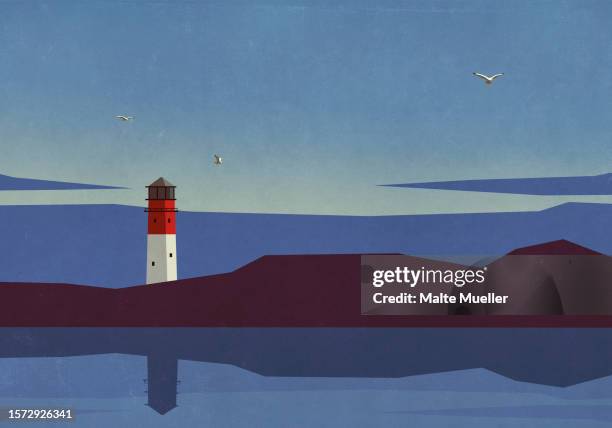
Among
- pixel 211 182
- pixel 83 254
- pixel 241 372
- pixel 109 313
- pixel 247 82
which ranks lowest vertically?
pixel 241 372

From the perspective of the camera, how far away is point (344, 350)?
7.88 m

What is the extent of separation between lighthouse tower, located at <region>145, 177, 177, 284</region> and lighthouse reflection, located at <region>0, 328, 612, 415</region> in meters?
0.55

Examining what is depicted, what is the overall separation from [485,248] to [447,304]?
2.05 ft

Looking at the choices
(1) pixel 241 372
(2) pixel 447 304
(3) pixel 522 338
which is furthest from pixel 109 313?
(3) pixel 522 338

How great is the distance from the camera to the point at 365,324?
25.9ft

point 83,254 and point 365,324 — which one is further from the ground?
point 83,254

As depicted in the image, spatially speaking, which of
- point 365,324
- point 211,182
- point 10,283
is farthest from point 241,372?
point 10,283

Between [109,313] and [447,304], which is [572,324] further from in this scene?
[109,313]

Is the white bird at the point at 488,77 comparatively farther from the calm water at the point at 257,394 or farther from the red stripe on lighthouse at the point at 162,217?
the red stripe on lighthouse at the point at 162,217

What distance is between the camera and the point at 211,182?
7.97 m

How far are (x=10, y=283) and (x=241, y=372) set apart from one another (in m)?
2.27

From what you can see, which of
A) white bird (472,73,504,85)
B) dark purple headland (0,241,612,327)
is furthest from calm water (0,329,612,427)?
white bird (472,73,504,85)

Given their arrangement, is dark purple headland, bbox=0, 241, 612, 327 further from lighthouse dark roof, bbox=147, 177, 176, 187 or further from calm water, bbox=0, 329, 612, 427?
lighthouse dark roof, bbox=147, 177, 176, 187

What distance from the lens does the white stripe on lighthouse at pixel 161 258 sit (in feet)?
25.7
